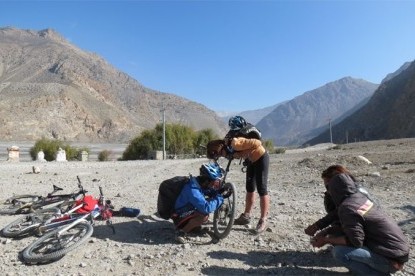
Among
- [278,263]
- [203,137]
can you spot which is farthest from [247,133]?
[203,137]

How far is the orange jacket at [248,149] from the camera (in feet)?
20.8

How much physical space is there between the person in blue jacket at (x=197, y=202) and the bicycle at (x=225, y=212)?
0.11 m

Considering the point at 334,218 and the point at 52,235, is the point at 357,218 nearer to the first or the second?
the point at 334,218

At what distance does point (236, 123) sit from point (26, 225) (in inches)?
134

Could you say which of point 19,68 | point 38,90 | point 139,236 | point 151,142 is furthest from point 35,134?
point 139,236

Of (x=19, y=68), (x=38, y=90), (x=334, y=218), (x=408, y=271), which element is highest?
(x=19, y=68)

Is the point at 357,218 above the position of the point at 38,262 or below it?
above

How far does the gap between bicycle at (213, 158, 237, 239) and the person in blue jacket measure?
0.36 ft

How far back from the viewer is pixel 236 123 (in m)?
6.59

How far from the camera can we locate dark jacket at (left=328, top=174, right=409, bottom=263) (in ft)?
14.8

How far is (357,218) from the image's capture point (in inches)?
179

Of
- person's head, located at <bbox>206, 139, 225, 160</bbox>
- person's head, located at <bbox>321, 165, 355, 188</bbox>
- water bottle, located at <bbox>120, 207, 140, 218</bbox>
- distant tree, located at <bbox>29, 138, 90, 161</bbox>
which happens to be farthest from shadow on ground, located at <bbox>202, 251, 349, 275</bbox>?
distant tree, located at <bbox>29, 138, 90, 161</bbox>

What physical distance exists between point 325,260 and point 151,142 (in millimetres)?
44112

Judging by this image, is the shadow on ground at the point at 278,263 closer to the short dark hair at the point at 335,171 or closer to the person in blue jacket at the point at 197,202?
the person in blue jacket at the point at 197,202
